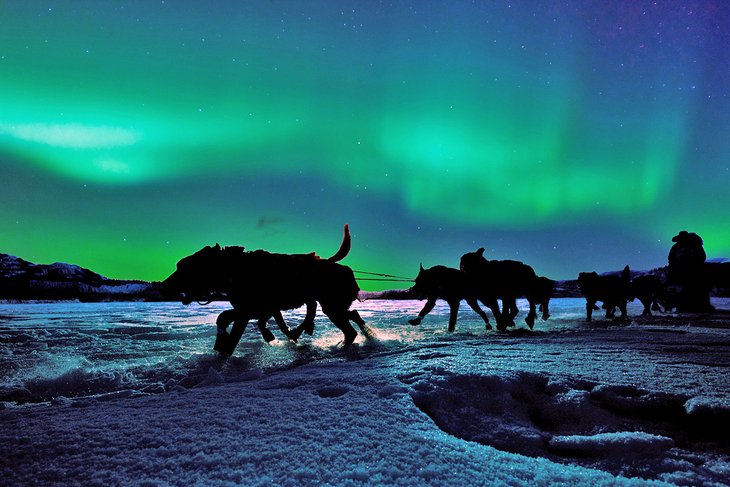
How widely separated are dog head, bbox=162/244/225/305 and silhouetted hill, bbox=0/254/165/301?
5270 cm

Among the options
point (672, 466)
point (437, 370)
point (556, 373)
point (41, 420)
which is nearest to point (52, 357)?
point (41, 420)

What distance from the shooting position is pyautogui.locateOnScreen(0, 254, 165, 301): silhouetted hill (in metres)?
53.8

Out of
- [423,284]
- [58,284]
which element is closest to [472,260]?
[423,284]

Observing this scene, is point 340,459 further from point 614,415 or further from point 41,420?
point 41,420

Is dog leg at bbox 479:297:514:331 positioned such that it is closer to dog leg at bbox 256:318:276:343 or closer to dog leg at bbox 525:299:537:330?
dog leg at bbox 525:299:537:330

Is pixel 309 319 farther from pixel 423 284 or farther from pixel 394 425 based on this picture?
pixel 394 425

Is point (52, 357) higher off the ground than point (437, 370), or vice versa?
point (437, 370)

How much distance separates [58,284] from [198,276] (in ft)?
246

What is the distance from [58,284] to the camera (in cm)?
5878

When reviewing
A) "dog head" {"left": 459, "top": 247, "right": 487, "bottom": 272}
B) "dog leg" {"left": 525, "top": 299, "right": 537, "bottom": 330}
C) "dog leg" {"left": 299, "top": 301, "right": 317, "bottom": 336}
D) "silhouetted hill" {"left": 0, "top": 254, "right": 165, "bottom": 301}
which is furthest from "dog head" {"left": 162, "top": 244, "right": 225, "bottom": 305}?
"silhouetted hill" {"left": 0, "top": 254, "right": 165, "bottom": 301}

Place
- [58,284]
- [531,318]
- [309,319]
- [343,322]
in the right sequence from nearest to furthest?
[343,322]
[309,319]
[531,318]
[58,284]

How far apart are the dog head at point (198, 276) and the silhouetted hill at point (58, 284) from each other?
52.7m

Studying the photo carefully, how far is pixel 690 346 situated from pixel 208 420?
5574 millimetres

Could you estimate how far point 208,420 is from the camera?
178cm
